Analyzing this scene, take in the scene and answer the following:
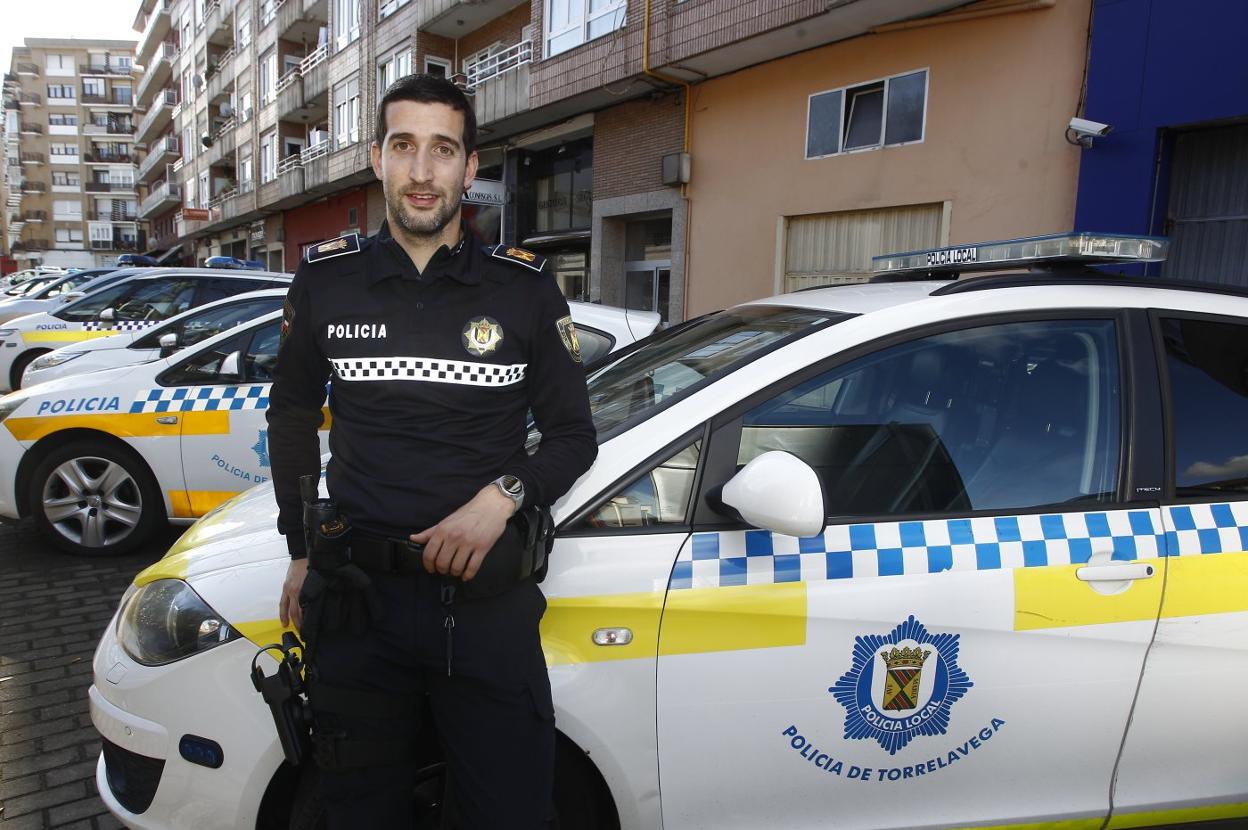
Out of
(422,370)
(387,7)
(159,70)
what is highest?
(159,70)

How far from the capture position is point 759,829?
1.74 meters

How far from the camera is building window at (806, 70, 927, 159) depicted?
8.96 m

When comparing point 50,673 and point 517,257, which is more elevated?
point 517,257

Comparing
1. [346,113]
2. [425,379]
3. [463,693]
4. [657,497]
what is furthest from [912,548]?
[346,113]

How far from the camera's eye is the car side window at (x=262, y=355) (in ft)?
15.3

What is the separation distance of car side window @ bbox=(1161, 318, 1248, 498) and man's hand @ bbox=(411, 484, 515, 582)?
1623mm

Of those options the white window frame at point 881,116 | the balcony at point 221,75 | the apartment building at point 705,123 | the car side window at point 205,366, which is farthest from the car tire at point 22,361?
the balcony at point 221,75

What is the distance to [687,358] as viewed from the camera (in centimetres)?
223

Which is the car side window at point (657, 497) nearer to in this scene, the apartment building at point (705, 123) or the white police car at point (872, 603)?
the white police car at point (872, 603)

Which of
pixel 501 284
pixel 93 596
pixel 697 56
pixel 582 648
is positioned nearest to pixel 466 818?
pixel 582 648

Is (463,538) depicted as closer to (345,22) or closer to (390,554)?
(390,554)

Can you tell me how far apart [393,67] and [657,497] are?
20.0 metres

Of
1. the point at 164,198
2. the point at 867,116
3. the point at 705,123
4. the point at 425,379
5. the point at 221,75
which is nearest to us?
the point at 425,379

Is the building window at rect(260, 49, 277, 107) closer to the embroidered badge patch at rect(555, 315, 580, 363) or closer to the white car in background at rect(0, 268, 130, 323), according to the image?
the white car in background at rect(0, 268, 130, 323)
